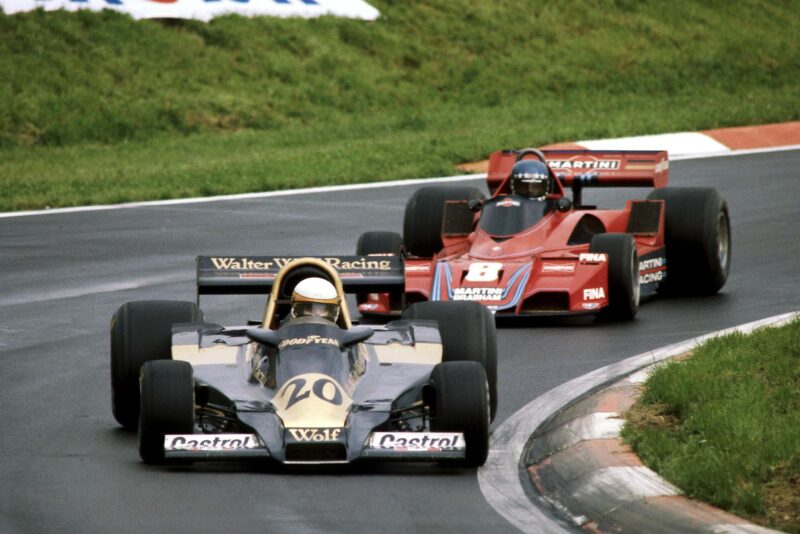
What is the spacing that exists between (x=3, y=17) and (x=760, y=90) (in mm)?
15284

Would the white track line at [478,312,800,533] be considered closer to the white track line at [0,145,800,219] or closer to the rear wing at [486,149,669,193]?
the rear wing at [486,149,669,193]

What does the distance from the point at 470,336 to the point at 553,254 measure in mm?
4675

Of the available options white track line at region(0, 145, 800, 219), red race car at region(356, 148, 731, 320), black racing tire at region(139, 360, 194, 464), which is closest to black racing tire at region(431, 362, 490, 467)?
black racing tire at region(139, 360, 194, 464)

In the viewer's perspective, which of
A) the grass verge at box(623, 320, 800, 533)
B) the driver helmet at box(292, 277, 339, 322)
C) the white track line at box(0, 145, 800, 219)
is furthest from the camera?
the white track line at box(0, 145, 800, 219)

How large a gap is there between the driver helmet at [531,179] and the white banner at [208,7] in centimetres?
1851

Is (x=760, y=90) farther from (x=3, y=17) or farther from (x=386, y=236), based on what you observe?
(x=386, y=236)

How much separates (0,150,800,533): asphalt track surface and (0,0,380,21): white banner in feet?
35.9

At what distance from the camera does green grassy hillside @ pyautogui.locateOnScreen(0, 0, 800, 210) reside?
26.0 metres

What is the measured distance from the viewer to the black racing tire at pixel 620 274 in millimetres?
13703

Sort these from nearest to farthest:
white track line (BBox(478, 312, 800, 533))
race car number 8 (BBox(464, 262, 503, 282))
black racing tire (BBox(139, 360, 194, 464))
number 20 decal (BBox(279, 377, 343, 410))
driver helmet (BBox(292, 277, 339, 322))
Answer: white track line (BBox(478, 312, 800, 533)) → black racing tire (BBox(139, 360, 194, 464)) → number 20 decal (BBox(279, 377, 343, 410)) → driver helmet (BBox(292, 277, 339, 322)) → race car number 8 (BBox(464, 262, 503, 282))

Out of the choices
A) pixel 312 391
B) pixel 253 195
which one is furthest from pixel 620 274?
pixel 253 195

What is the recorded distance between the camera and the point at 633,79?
3631 centimetres

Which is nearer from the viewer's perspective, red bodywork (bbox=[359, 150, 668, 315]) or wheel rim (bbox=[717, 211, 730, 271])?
red bodywork (bbox=[359, 150, 668, 315])

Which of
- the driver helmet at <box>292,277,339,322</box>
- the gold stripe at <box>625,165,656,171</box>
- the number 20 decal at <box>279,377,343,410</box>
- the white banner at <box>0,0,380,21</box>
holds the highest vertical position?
the white banner at <box>0,0,380,21</box>
